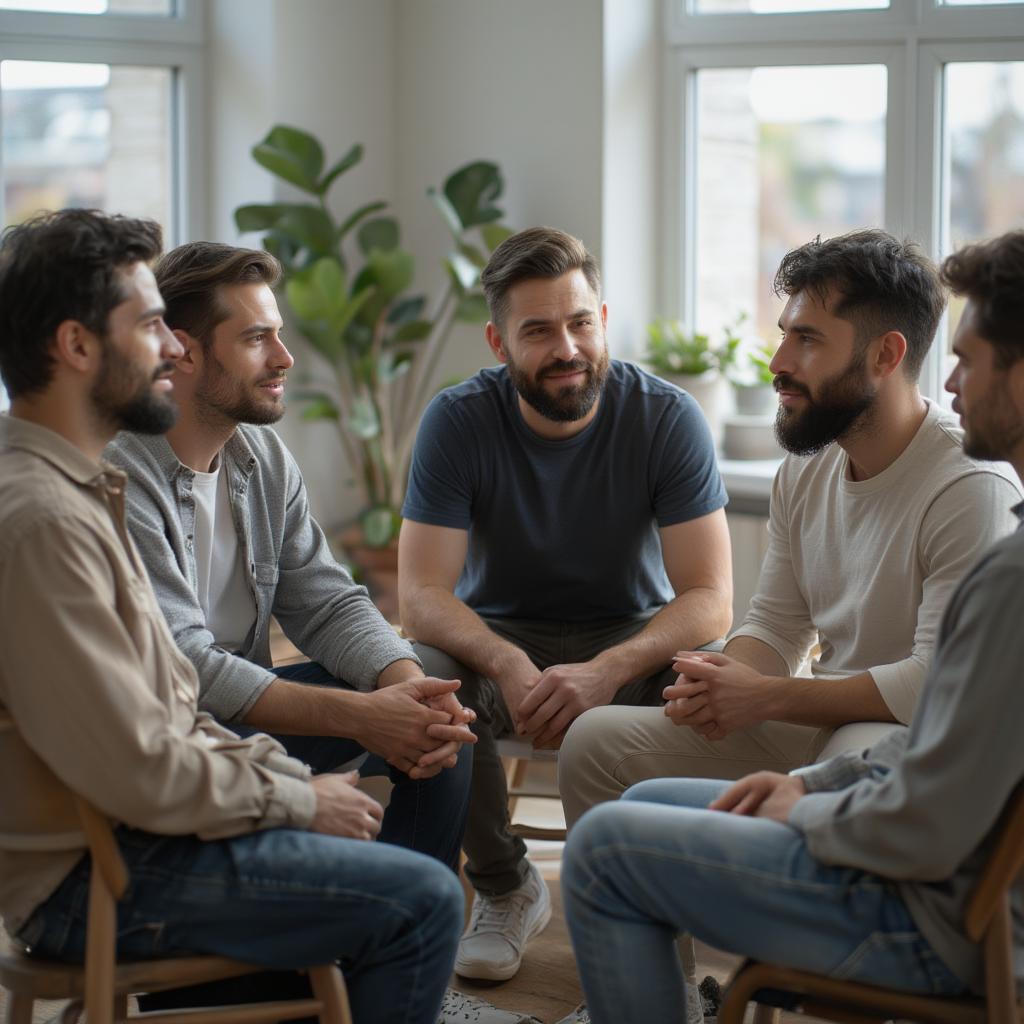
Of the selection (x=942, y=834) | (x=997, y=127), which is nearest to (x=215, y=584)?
(x=942, y=834)

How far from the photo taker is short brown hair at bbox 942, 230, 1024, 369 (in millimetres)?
1650

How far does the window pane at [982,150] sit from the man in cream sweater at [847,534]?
5.06 ft

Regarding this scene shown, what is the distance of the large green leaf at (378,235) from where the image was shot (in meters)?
3.99

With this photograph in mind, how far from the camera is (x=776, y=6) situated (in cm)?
389

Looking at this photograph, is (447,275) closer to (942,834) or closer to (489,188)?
(489,188)

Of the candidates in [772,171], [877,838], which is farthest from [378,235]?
[877,838]

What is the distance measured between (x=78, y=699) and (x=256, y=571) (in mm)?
829

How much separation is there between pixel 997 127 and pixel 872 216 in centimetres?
39

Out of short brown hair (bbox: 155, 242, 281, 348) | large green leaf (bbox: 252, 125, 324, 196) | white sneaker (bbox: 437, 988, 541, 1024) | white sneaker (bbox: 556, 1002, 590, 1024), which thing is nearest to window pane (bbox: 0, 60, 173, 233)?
large green leaf (bbox: 252, 125, 324, 196)

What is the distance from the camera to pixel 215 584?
235 cm

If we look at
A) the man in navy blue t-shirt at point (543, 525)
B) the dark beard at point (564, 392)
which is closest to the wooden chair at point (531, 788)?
the man in navy blue t-shirt at point (543, 525)

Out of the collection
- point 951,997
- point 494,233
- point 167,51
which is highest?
point 167,51

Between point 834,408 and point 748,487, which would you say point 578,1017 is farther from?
point 748,487

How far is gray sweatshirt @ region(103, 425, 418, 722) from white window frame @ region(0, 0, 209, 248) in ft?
5.94
